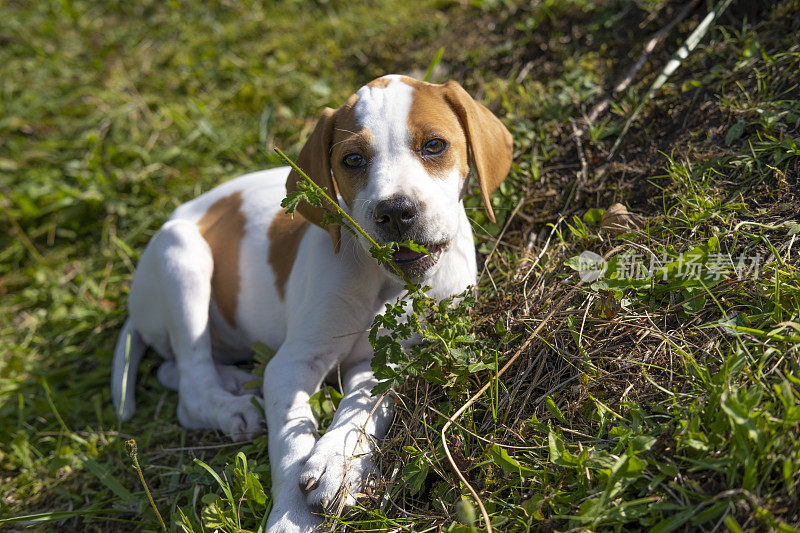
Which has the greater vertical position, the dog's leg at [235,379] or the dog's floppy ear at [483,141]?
the dog's floppy ear at [483,141]

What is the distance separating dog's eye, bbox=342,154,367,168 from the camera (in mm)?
3455

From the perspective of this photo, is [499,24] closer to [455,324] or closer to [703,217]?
[703,217]

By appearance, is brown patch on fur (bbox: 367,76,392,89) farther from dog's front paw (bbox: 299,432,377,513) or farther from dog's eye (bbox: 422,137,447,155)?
dog's front paw (bbox: 299,432,377,513)

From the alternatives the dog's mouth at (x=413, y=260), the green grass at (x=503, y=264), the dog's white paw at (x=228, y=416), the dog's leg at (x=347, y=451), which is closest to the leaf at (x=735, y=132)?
the green grass at (x=503, y=264)

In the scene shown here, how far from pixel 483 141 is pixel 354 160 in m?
0.80

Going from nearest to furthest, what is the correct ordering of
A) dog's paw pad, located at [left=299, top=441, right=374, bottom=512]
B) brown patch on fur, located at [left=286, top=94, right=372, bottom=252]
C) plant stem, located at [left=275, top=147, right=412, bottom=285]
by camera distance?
plant stem, located at [left=275, top=147, right=412, bottom=285] < dog's paw pad, located at [left=299, top=441, right=374, bottom=512] < brown patch on fur, located at [left=286, top=94, right=372, bottom=252]

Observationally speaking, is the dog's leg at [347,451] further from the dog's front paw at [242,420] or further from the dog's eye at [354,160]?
the dog's eye at [354,160]

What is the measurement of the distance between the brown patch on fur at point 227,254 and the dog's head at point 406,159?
1013 mm

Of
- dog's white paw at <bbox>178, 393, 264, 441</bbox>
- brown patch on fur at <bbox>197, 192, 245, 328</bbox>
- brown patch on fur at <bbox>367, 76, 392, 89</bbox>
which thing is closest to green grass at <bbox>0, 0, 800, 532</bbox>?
dog's white paw at <bbox>178, 393, 264, 441</bbox>

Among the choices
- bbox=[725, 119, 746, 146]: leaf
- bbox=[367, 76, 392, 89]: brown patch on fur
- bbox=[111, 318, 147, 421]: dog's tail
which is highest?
bbox=[367, 76, 392, 89]: brown patch on fur

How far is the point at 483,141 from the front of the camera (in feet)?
12.3

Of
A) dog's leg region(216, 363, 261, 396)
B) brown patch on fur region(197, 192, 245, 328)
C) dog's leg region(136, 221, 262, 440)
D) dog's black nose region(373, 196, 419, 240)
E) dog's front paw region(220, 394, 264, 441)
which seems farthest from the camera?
brown patch on fur region(197, 192, 245, 328)

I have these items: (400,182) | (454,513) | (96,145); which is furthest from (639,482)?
(96,145)

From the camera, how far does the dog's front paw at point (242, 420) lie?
3990 millimetres
